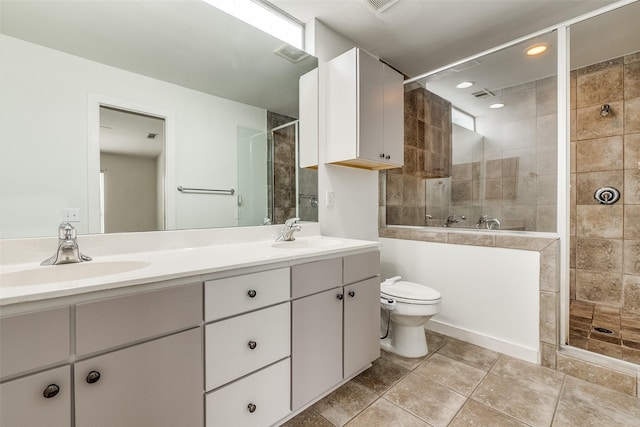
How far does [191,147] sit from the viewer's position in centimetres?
152

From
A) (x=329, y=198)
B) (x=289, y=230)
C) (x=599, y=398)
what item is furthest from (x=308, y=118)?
(x=599, y=398)

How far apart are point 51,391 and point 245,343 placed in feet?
1.86

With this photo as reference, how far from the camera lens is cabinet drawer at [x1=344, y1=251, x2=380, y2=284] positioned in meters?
1.55

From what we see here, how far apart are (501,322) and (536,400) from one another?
59 centimetres

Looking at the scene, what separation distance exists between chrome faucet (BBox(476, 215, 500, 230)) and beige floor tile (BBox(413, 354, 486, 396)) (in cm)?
104

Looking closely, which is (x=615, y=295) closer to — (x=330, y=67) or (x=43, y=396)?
(x=330, y=67)

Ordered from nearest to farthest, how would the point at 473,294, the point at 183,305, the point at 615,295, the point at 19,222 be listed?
the point at 183,305
the point at 19,222
the point at 473,294
the point at 615,295

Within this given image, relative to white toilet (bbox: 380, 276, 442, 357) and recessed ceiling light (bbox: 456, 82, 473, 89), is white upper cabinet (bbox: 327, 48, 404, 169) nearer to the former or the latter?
recessed ceiling light (bbox: 456, 82, 473, 89)

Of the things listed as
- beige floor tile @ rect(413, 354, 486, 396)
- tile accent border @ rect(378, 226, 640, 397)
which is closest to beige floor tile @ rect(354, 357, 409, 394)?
beige floor tile @ rect(413, 354, 486, 396)

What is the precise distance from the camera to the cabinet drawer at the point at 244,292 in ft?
3.39

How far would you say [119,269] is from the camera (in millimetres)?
1156

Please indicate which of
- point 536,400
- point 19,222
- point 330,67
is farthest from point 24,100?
point 536,400

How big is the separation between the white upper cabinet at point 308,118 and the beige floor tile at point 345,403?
1464 mm

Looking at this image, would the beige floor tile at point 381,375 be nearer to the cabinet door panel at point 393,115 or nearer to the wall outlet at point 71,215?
the cabinet door panel at point 393,115
